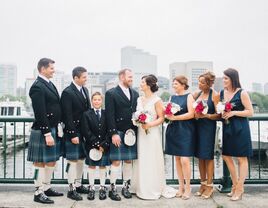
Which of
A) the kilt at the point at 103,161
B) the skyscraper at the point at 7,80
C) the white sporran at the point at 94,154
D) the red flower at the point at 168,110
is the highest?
the skyscraper at the point at 7,80

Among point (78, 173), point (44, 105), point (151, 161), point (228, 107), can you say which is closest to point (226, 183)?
point (151, 161)

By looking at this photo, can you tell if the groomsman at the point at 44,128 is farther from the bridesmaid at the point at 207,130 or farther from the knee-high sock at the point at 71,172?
the bridesmaid at the point at 207,130

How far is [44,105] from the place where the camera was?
4.30 m

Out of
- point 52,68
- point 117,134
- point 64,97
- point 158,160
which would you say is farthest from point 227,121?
point 52,68

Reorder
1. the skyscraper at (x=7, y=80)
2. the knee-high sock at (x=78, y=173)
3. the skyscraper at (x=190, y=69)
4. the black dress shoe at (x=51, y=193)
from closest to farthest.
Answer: the black dress shoe at (x=51, y=193) < the knee-high sock at (x=78, y=173) < the skyscraper at (x=190, y=69) < the skyscraper at (x=7, y=80)

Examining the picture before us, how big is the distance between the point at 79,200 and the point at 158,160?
1309mm

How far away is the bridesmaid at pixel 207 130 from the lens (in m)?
4.57

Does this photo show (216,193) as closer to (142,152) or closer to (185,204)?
(185,204)

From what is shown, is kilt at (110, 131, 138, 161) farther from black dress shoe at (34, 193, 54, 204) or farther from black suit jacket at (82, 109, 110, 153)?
black dress shoe at (34, 193, 54, 204)

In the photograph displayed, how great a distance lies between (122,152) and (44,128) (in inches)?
46.8

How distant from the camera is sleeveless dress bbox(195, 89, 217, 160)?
4578 mm

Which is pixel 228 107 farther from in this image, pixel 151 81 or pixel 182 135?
pixel 151 81

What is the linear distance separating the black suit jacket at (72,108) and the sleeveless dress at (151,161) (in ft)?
2.90

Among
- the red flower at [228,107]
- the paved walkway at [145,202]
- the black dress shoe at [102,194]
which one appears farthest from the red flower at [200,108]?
the black dress shoe at [102,194]
